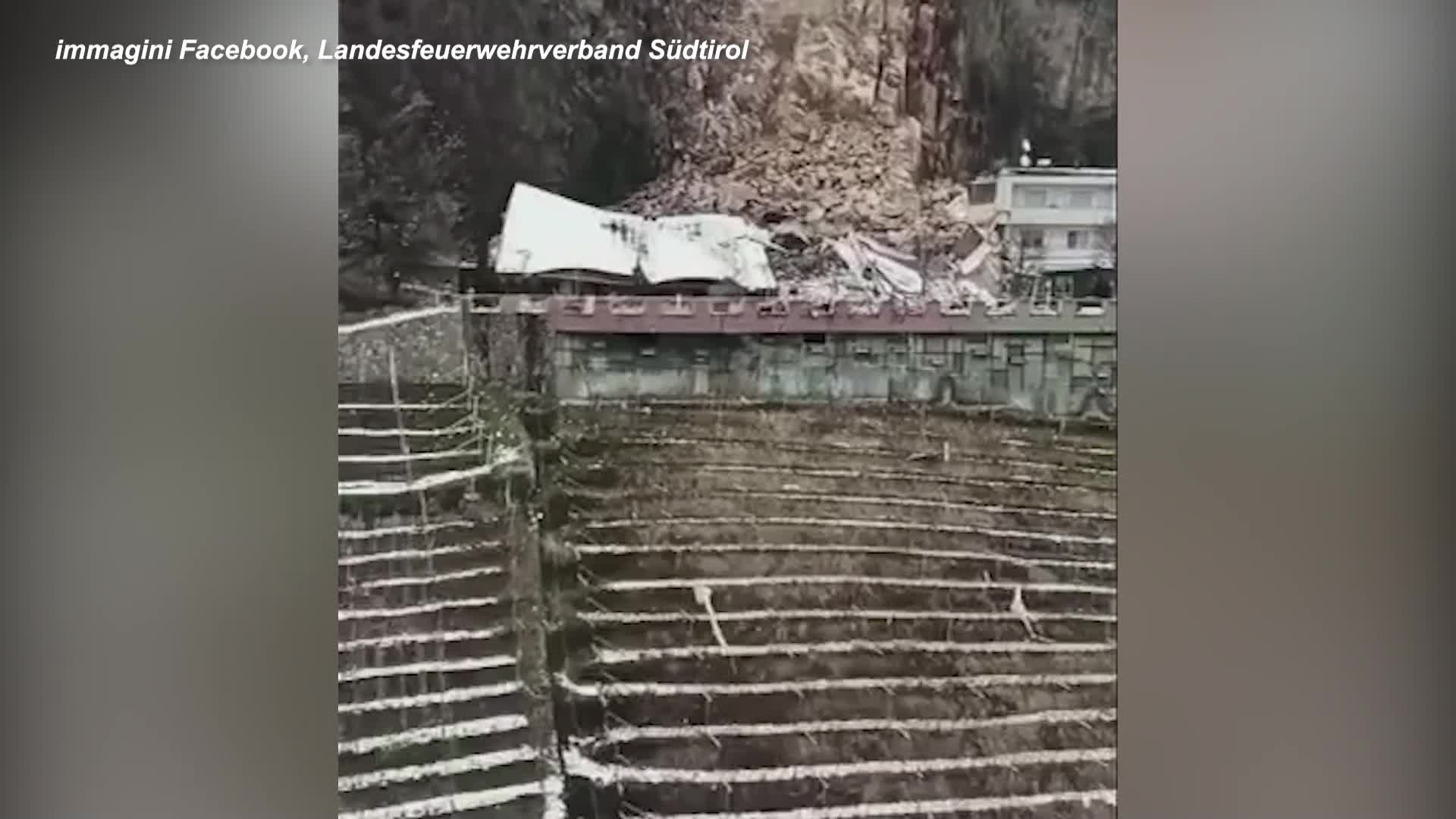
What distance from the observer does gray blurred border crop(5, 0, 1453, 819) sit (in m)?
1.39

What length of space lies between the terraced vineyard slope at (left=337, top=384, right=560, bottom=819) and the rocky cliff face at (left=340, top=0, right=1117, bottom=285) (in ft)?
0.81

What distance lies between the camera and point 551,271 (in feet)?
4.58

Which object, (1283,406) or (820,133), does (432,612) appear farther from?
(1283,406)

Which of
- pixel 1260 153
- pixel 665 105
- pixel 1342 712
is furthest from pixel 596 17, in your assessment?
pixel 1342 712

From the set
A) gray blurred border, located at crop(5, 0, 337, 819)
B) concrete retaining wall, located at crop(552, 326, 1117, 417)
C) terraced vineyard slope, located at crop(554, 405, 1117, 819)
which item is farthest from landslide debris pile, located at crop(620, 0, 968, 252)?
gray blurred border, located at crop(5, 0, 337, 819)

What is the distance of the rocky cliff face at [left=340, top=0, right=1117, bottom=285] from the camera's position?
1392 mm

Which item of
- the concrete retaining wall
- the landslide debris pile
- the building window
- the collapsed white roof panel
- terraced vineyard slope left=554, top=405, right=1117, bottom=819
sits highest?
the landslide debris pile

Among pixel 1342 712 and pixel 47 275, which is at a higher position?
pixel 47 275

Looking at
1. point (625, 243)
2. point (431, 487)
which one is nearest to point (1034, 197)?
point (625, 243)

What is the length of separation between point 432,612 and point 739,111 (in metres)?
0.74

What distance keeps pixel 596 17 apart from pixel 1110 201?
70 cm

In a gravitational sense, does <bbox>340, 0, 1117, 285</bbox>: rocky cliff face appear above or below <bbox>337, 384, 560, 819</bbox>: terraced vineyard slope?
above

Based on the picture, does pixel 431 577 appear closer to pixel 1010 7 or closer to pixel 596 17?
pixel 596 17

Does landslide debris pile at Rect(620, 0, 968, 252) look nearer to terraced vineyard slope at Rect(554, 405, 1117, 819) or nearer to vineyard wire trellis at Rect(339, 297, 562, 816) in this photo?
terraced vineyard slope at Rect(554, 405, 1117, 819)
